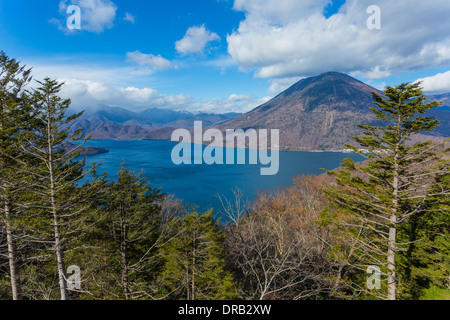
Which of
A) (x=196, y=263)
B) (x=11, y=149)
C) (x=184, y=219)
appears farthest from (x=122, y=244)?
(x=11, y=149)

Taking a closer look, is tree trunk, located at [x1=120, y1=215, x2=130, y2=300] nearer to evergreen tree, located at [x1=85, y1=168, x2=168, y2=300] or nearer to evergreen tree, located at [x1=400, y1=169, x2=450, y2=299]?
evergreen tree, located at [x1=85, y1=168, x2=168, y2=300]

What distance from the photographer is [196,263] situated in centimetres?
923

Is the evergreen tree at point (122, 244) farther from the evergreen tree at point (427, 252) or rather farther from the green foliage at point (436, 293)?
the green foliage at point (436, 293)

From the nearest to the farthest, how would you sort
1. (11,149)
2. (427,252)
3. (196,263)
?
1. (11,149)
2. (196,263)
3. (427,252)

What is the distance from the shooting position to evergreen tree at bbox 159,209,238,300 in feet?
28.7

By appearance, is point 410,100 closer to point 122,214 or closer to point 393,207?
point 393,207

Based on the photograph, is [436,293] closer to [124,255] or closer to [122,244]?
[124,255]

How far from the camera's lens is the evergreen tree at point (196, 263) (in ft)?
28.7

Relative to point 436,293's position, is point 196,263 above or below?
above

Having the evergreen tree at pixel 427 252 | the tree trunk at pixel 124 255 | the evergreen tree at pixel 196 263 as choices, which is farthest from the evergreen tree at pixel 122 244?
the evergreen tree at pixel 427 252

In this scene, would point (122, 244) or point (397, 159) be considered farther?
point (122, 244)

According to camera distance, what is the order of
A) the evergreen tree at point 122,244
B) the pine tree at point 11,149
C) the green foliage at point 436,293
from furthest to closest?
the evergreen tree at point 122,244, the green foliage at point 436,293, the pine tree at point 11,149
